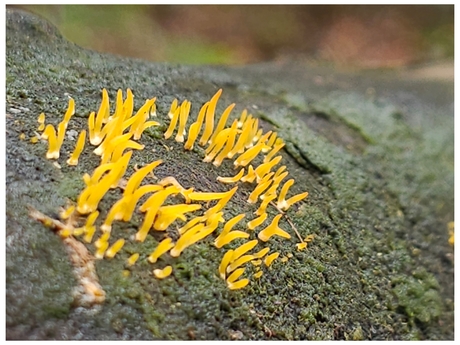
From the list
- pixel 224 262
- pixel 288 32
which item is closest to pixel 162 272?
pixel 224 262

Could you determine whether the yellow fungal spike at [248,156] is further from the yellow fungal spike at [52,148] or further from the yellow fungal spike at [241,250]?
the yellow fungal spike at [52,148]

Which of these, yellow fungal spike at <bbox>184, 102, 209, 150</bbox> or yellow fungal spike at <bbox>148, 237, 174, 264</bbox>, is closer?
yellow fungal spike at <bbox>148, 237, 174, 264</bbox>

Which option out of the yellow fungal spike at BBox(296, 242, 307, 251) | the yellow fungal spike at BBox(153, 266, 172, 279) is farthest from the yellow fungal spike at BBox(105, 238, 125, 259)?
the yellow fungal spike at BBox(296, 242, 307, 251)

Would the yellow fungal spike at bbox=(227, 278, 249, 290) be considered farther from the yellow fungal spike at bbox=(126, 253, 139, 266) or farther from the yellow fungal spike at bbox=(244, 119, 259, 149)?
the yellow fungal spike at bbox=(244, 119, 259, 149)

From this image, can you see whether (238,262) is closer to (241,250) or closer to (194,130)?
(241,250)

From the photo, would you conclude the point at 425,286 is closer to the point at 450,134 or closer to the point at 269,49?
the point at 450,134

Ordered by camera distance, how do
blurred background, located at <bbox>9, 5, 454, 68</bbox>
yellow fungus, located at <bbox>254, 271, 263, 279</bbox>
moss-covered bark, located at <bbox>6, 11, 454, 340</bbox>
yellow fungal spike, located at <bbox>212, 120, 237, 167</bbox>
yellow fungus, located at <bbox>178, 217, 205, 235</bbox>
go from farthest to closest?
blurred background, located at <bbox>9, 5, 454, 68</bbox> → yellow fungal spike, located at <bbox>212, 120, 237, 167</bbox> → yellow fungus, located at <bbox>254, 271, 263, 279</bbox> → yellow fungus, located at <bbox>178, 217, 205, 235</bbox> → moss-covered bark, located at <bbox>6, 11, 454, 340</bbox>
